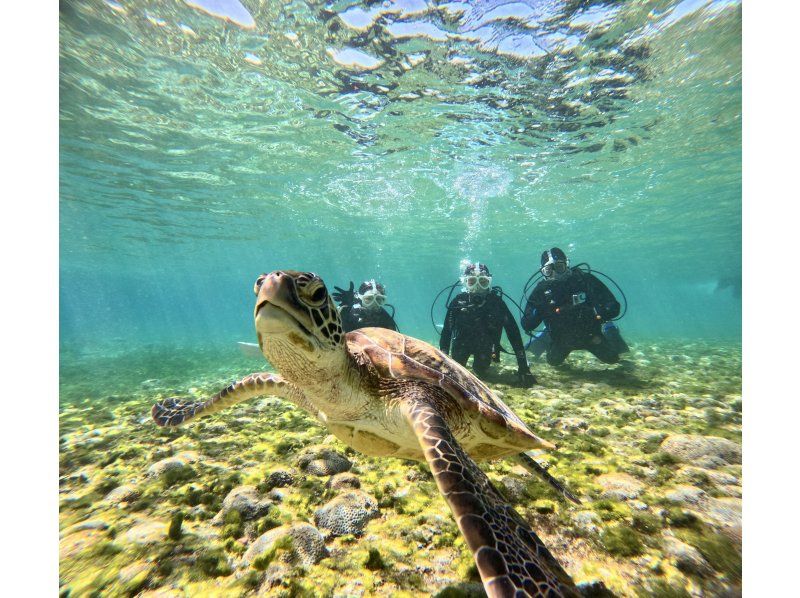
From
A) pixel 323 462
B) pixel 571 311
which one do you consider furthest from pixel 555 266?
pixel 323 462

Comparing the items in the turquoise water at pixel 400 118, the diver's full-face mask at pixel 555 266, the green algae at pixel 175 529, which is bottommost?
the green algae at pixel 175 529

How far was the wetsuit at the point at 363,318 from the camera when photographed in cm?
812

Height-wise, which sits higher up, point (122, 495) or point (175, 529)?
point (175, 529)

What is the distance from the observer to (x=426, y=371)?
253 cm

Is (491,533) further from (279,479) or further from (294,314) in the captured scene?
(279,479)

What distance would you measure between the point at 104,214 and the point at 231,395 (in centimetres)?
2630

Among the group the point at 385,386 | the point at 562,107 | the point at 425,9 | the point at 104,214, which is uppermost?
the point at 562,107

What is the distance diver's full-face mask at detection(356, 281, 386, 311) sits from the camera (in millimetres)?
8086

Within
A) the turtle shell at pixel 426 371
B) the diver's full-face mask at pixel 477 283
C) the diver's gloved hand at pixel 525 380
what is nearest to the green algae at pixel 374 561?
the turtle shell at pixel 426 371

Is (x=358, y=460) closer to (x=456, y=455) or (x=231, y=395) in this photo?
(x=231, y=395)

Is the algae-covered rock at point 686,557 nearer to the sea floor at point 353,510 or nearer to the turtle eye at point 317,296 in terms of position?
the sea floor at point 353,510

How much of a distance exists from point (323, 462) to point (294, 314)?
201 centimetres

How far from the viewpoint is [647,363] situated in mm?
9008
